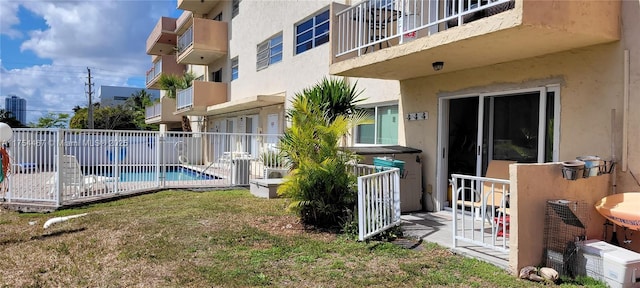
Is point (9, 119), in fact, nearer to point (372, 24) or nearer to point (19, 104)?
point (372, 24)

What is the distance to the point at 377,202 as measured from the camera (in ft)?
20.4

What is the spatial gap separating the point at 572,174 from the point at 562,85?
186 centimetres

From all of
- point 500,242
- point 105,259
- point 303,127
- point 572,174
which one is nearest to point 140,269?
point 105,259

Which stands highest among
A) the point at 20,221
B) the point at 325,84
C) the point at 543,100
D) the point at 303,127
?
the point at 325,84

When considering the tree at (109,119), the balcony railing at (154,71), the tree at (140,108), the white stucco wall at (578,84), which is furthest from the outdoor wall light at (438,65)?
the tree at (109,119)

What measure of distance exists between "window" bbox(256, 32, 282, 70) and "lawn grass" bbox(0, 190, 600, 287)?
31.1 ft

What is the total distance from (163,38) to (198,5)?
30.8ft

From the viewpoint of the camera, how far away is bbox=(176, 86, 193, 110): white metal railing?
2142 centimetres

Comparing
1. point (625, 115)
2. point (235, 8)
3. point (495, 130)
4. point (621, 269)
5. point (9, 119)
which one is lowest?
point (621, 269)

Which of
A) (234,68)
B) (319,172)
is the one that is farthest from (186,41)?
(319,172)

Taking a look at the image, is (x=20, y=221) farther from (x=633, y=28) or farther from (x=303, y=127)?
(x=633, y=28)

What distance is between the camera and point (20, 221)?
8625 mm

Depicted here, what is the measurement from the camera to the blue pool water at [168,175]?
11.6m

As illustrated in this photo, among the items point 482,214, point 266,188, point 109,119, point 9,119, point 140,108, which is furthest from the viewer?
point 140,108
